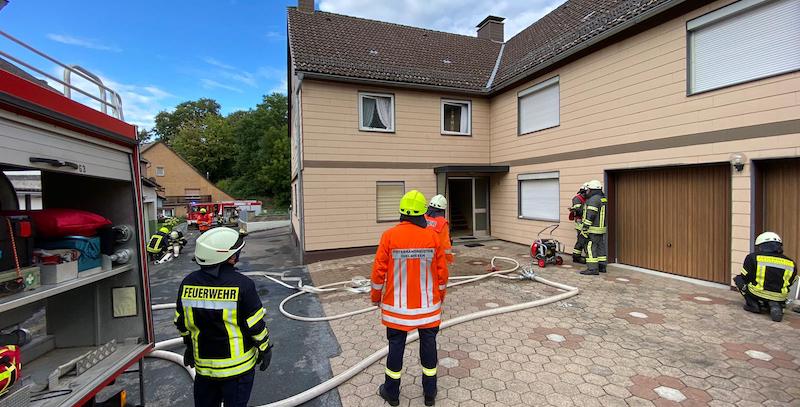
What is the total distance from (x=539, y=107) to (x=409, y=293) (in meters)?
8.99

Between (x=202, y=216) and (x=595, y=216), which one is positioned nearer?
(x=595, y=216)

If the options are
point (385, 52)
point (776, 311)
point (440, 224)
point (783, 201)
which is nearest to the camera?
point (776, 311)

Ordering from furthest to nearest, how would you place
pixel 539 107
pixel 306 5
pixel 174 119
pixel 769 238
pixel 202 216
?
pixel 174 119 → pixel 202 216 → pixel 306 5 → pixel 539 107 → pixel 769 238

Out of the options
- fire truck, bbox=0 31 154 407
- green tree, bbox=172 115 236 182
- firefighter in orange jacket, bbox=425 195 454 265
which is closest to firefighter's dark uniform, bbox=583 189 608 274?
firefighter in orange jacket, bbox=425 195 454 265

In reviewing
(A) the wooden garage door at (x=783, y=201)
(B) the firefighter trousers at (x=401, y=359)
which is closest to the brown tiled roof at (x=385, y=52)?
(A) the wooden garage door at (x=783, y=201)

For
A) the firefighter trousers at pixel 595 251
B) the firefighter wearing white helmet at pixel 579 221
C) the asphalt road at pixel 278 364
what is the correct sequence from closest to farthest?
1. the asphalt road at pixel 278 364
2. the firefighter trousers at pixel 595 251
3. the firefighter wearing white helmet at pixel 579 221

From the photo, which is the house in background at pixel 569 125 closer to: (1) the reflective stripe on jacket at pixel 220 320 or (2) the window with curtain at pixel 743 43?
(2) the window with curtain at pixel 743 43

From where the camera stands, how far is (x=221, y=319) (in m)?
2.33

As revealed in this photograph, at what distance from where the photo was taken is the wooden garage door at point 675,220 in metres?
6.46

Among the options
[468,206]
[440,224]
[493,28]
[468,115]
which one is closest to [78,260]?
[440,224]

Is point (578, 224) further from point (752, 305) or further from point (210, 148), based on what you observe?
point (210, 148)

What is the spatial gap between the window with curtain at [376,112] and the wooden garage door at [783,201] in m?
8.34

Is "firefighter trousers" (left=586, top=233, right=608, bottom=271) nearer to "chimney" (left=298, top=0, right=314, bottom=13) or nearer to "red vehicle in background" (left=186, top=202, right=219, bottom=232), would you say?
"chimney" (left=298, top=0, right=314, bottom=13)

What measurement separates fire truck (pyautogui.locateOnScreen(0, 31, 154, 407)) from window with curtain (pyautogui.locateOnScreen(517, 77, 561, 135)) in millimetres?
9580
